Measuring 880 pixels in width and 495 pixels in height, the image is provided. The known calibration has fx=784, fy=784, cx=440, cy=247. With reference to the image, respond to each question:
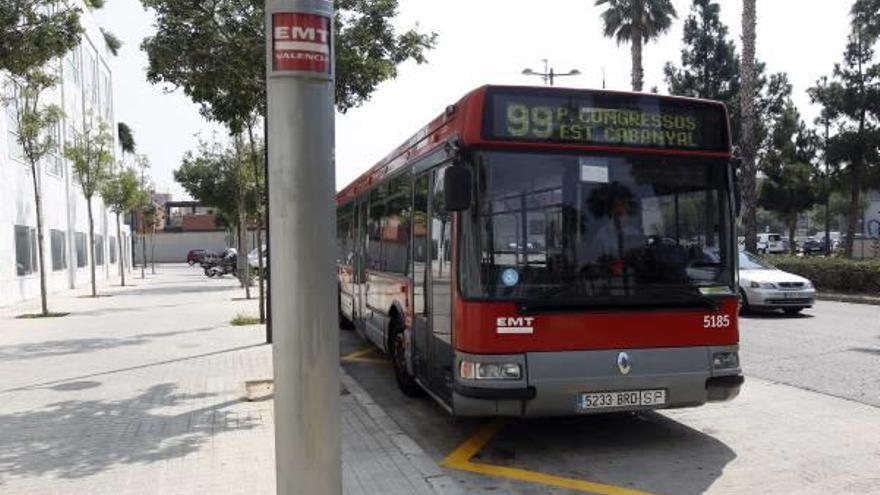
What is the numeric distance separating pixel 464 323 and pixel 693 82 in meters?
36.1

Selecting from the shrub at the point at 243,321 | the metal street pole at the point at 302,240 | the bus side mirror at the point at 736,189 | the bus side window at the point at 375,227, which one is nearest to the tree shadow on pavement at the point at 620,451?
the bus side mirror at the point at 736,189

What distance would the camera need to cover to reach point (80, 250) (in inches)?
1474

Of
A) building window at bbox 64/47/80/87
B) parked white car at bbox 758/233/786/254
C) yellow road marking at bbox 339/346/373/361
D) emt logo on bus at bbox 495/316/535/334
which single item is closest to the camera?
emt logo on bus at bbox 495/316/535/334

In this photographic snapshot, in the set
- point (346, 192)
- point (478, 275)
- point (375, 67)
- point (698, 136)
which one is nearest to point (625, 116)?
point (698, 136)

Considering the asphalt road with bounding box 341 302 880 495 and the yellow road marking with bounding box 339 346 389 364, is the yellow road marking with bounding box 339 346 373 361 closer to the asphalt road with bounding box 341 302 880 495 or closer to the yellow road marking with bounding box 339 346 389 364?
the yellow road marking with bounding box 339 346 389 364

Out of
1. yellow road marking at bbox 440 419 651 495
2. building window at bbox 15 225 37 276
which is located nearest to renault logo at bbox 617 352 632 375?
yellow road marking at bbox 440 419 651 495

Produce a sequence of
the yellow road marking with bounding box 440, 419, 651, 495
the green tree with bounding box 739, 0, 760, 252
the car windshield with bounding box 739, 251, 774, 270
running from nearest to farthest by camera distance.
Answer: the yellow road marking with bounding box 440, 419, 651, 495, the car windshield with bounding box 739, 251, 774, 270, the green tree with bounding box 739, 0, 760, 252

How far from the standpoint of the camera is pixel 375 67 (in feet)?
35.4

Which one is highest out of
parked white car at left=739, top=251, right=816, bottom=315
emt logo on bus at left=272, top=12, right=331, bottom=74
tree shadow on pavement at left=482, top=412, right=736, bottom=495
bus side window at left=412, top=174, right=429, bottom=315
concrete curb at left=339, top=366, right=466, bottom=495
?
emt logo on bus at left=272, top=12, right=331, bottom=74

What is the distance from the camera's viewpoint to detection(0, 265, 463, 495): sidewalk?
5.53 meters

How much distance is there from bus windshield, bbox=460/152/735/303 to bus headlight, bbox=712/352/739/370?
544mm

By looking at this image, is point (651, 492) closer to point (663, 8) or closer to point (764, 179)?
point (663, 8)

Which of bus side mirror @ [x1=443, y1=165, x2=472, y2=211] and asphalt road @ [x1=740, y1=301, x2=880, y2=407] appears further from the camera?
asphalt road @ [x1=740, y1=301, x2=880, y2=407]

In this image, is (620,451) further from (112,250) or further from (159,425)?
(112,250)
